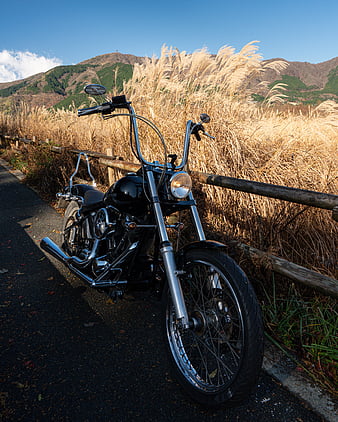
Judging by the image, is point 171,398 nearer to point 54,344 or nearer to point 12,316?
point 54,344

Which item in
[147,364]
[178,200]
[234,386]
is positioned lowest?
[147,364]

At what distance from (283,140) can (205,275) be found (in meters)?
2.45

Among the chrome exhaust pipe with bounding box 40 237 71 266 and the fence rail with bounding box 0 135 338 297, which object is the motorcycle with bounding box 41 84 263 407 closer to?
the chrome exhaust pipe with bounding box 40 237 71 266

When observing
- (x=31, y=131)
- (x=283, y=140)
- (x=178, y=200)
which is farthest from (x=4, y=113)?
(x=178, y=200)

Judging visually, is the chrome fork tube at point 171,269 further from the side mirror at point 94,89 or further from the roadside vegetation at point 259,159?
the roadside vegetation at point 259,159

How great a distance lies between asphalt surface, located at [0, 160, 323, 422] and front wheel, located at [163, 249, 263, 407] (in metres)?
0.15

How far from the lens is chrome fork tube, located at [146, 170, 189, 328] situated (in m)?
1.57

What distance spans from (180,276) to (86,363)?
816 millimetres

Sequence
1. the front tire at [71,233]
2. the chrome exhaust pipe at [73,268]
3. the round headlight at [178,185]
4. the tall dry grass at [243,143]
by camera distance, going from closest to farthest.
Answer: the round headlight at [178,185] < the chrome exhaust pipe at [73,268] < the tall dry grass at [243,143] < the front tire at [71,233]

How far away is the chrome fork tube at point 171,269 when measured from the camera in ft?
5.16

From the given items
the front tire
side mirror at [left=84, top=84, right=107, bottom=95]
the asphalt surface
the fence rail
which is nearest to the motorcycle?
side mirror at [left=84, top=84, right=107, bottom=95]

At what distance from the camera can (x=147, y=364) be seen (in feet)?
6.44

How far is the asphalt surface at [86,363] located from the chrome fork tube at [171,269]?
1.68ft

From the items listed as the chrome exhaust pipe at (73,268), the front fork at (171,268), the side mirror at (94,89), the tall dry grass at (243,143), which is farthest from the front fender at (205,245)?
the side mirror at (94,89)
